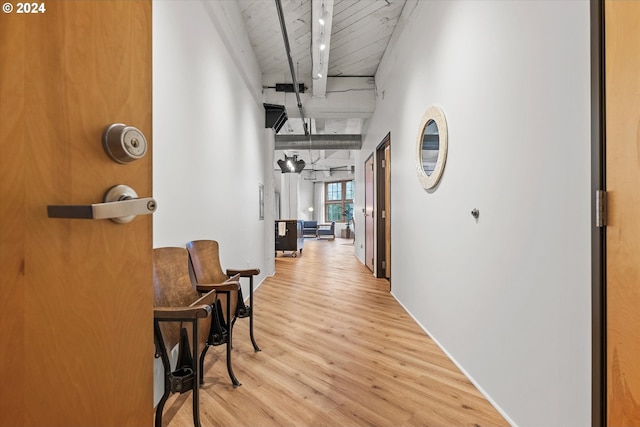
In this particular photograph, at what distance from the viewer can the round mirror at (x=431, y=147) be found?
2449 mm

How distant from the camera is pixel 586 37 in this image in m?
1.17

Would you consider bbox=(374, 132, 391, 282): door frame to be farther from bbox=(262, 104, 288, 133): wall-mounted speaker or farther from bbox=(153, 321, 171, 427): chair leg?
bbox=(153, 321, 171, 427): chair leg

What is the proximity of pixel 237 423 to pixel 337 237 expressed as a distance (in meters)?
13.6

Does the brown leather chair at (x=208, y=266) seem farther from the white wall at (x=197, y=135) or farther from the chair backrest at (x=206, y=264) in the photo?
the white wall at (x=197, y=135)

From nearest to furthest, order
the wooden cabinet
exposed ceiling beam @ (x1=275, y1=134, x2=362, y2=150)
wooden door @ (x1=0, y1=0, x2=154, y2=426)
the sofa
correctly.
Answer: wooden door @ (x1=0, y1=0, x2=154, y2=426), exposed ceiling beam @ (x1=275, y1=134, x2=362, y2=150), the wooden cabinet, the sofa

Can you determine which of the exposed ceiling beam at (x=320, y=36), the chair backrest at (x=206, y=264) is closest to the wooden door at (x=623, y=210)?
the chair backrest at (x=206, y=264)

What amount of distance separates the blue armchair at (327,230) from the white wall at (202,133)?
10.3 metres

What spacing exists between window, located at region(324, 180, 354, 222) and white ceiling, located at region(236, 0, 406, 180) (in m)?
9.50

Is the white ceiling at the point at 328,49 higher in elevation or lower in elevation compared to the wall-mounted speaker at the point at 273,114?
higher

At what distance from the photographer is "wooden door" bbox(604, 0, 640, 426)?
100cm

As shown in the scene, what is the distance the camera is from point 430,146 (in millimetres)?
2719

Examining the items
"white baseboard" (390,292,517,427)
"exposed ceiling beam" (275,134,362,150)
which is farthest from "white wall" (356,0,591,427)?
"exposed ceiling beam" (275,134,362,150)

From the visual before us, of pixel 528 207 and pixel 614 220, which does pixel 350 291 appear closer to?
pixel 528 207

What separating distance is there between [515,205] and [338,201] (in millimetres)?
14047
